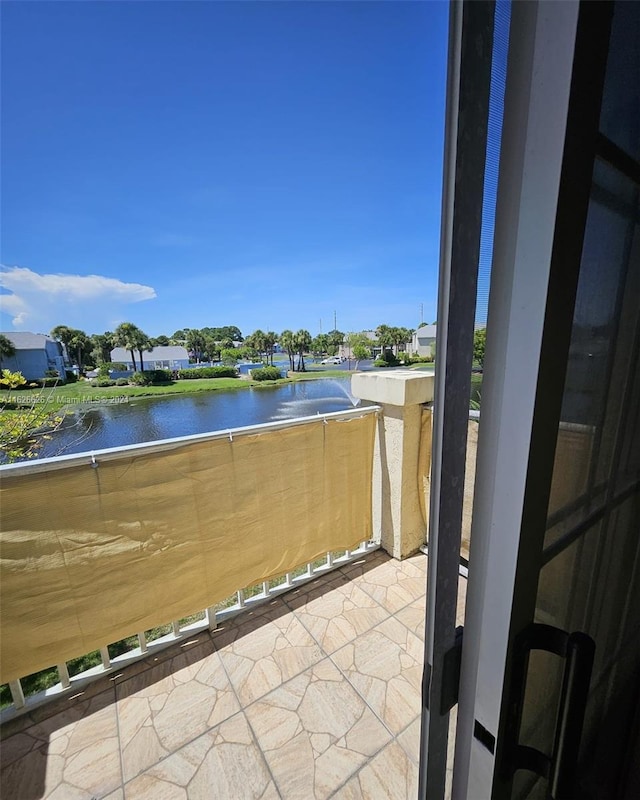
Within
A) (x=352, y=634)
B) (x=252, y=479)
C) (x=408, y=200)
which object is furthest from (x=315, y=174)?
(x=352, y=634)

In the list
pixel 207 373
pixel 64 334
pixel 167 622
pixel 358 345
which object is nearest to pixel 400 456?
pixel 167 622

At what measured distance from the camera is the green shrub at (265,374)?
40.5 feet

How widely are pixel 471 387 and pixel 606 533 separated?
1.59 ft

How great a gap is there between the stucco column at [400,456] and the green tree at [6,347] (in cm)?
381

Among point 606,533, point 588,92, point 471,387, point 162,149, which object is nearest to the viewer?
point 588,92

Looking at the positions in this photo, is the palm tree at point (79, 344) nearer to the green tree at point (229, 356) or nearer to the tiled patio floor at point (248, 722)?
the tiled patio floor at point (248, 722)

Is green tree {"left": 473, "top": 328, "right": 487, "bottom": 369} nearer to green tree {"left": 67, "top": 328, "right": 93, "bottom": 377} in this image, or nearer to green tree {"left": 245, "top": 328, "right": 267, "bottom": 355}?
green tree {"left": 67, "top": 328, "right": 93, "bottom": 377}

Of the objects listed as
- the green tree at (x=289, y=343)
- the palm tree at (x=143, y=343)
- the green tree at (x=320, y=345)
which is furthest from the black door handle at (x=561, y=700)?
the green tree at (x=320, y=345)

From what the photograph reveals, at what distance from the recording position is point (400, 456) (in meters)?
2.74

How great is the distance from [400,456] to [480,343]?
7.88 feet

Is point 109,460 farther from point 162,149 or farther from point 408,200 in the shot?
point 408,200

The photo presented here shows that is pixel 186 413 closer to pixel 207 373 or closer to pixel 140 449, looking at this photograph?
pixel 207 373

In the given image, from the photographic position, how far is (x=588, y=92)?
0.36m

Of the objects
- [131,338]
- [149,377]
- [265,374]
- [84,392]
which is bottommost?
[265,374]
